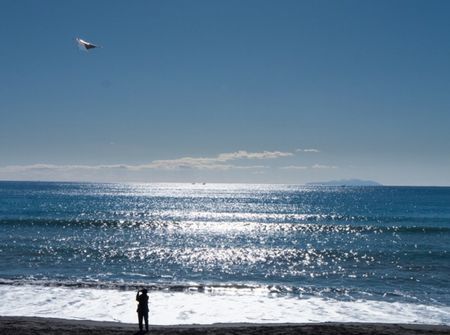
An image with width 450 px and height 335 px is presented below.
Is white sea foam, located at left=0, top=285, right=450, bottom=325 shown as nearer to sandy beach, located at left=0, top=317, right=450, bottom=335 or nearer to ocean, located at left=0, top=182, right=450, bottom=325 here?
ocean, located at left=0, top=182, right=450, bottom=325

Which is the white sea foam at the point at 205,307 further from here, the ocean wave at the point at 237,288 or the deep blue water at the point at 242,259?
the deep blue water at the point at 242,259

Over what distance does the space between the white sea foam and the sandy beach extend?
1554 mm

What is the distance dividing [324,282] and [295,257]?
410 inches

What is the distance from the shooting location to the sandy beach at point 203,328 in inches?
686

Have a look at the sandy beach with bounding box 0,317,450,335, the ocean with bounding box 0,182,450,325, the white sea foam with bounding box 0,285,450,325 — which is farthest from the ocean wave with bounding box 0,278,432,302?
the sandy beach with bounding box 0,317,450,335

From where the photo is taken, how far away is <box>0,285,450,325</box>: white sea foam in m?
21.2

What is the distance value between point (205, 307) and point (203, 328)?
4.65m

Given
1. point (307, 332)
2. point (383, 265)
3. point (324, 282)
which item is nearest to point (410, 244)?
point (383, 265)

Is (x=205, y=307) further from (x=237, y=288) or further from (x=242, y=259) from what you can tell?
(x=242, y=259)

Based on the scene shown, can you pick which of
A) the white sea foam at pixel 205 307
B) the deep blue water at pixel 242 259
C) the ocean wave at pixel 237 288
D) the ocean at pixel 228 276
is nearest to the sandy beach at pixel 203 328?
the white sea foam at pixel 205 307

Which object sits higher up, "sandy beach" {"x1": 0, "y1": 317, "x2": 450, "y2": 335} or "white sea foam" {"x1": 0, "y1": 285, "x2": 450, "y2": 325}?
"sandy beach" {"x1": 0, "y1": 317, "x2": 450, "y2": 335}

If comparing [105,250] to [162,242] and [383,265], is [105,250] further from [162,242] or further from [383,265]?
[383,265]

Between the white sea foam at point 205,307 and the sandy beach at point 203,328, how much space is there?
1.55m

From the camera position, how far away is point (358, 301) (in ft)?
81.9
